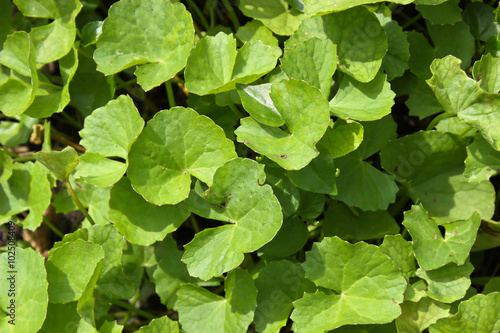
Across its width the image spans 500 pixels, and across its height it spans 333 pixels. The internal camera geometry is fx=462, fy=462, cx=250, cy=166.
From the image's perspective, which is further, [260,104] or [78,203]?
[78,203]

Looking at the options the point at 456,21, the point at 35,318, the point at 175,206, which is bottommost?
the point at 35,318

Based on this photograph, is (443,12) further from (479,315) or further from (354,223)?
(479,315)

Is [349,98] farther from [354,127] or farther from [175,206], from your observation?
[175,206]

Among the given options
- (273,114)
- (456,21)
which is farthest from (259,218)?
(456,21)

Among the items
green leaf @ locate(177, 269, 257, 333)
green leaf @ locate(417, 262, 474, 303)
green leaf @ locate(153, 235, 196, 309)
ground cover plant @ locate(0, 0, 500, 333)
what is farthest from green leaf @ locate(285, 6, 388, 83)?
green leaf @ locate(153, 235, 196, 309)

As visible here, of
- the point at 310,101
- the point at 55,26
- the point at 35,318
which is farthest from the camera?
the point at 55,26

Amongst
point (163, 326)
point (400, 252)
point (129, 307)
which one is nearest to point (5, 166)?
point (129, 307)

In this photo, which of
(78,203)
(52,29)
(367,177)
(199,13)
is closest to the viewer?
(367,177)
